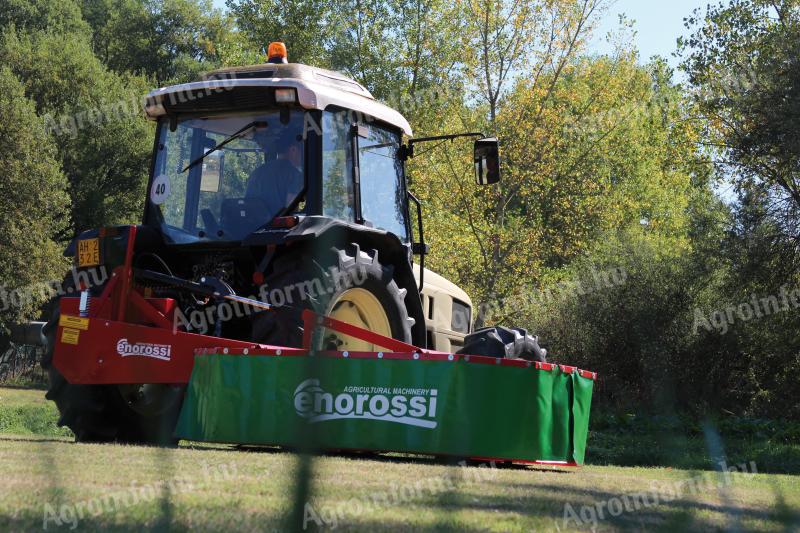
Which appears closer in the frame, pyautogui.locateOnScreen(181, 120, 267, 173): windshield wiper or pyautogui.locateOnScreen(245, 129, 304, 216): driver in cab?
pyautogui.locateOnScreen(245, 129, 304, 216): driver in cab

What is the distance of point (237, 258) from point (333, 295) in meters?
1.05

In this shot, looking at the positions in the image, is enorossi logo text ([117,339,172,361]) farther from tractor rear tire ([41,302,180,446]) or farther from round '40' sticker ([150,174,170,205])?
round '40' sticker ([150,174,170,205])

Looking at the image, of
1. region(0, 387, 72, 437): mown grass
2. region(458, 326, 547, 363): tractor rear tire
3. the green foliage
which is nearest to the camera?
region(458, 326, 547, 363): tractor rear tire

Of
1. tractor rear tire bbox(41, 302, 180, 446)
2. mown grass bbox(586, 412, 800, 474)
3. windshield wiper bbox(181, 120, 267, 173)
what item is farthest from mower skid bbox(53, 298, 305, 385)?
mown grass bbox(586, 412, 800, 474)

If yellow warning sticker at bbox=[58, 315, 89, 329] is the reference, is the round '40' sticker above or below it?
above

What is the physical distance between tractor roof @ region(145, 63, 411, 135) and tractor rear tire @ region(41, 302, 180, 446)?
208 cm

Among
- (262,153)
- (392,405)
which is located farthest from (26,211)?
(392,405)

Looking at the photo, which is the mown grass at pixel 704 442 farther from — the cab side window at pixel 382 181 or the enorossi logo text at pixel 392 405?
the enorossi logo text at pixel 392 405

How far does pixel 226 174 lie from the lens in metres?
8.62

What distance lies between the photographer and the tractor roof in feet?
27.1

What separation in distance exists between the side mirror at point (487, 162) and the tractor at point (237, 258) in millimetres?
13

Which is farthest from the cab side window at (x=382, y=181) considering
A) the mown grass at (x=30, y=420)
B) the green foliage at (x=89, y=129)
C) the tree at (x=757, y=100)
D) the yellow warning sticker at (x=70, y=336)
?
the green foliage at (x=89, y=129)

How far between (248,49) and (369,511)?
2940 cm

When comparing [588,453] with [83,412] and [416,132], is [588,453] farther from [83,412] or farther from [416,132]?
[416,132]
